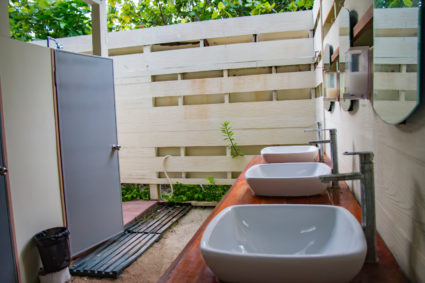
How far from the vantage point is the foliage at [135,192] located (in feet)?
12.7

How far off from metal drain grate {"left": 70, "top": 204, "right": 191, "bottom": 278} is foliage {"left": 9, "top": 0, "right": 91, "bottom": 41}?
120 inches

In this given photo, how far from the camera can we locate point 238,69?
341cm

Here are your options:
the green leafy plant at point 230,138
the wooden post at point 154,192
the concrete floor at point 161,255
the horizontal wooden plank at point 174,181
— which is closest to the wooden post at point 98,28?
the green leafy plant at point 230,138

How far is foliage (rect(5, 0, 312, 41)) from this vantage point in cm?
437

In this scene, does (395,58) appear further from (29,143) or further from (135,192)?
(135,192)

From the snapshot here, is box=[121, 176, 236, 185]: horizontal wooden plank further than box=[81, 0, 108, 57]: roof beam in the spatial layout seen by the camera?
Yes

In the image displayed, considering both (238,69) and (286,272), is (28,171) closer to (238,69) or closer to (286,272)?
(286,272)

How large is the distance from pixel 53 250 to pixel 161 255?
2.70 feet

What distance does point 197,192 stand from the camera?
362cm

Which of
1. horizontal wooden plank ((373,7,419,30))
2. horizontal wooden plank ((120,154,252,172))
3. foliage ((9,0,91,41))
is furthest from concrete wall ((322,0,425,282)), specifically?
foliage ((9,0,91,41))

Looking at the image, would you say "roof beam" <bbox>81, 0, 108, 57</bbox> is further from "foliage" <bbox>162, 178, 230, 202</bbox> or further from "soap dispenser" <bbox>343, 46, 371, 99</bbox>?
"soap dispenser" <bbox>343, 46, 371, 99</bbox>

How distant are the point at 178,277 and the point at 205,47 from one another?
301 centimetres

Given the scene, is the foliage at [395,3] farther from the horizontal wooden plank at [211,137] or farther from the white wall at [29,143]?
the horizontal wooden plank at [211,137]

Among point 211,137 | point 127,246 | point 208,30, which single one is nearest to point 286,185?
point 127,246
